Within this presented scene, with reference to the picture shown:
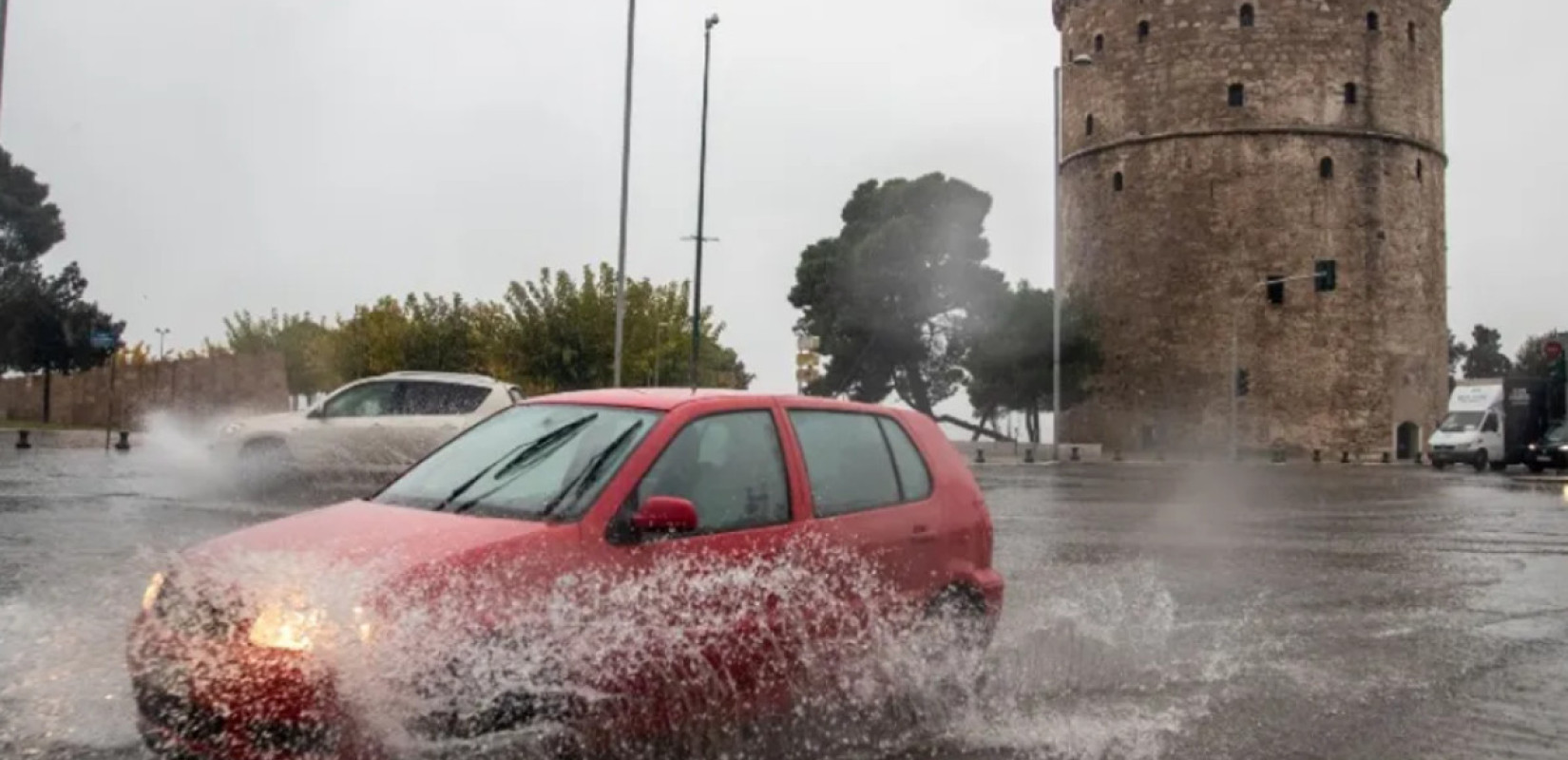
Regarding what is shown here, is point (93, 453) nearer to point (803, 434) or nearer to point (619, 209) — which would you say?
point (619, 209)

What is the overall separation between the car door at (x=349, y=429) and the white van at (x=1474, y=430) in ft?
112

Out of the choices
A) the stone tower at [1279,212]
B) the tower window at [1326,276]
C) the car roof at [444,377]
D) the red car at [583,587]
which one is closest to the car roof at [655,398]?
the red car at [583,587]

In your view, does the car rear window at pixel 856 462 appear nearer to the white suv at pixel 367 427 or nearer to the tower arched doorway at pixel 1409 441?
the white suv at pixel 367 427

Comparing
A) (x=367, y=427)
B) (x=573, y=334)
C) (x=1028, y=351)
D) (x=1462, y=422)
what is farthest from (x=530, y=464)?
(x=1028, y=351)

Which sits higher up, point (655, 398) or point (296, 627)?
point (655, 398)

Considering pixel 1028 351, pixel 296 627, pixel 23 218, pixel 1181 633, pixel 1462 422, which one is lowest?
pixel 1181 633

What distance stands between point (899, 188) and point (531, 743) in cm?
5987

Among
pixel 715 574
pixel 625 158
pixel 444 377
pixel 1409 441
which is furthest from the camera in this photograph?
pixel 1409 441

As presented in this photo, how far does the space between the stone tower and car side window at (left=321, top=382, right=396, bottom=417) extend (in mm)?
43628

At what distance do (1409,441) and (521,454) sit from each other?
2308 inches

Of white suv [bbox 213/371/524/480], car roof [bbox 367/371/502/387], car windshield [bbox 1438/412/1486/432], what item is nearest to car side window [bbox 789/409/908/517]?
white suv [bbox 213/371/524/480]

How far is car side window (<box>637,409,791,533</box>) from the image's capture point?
5043 millimetres

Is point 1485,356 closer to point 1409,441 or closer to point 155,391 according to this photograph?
point 1409,441

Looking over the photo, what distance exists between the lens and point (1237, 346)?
5616 centimetres
